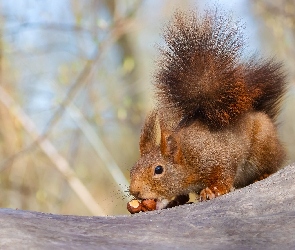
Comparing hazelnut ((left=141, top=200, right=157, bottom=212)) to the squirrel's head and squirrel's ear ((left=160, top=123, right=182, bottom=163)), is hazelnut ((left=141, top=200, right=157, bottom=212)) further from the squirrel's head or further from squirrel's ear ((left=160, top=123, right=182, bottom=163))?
squirrel's ear ((left=160, top=123, right=182, bottom=163))

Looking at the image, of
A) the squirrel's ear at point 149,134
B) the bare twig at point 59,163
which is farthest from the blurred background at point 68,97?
the squirrel's ear at point 149,134

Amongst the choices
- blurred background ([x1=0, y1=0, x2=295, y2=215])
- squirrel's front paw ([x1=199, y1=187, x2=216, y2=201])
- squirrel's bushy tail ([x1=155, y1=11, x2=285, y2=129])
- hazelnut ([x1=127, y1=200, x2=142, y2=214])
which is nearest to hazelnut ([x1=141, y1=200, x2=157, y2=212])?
hazelnut ([x1=127, y1=200, x2=142, y2=214])

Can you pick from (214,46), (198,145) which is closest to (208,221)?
(198,145)

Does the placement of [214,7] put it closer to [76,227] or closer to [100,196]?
[76,227]

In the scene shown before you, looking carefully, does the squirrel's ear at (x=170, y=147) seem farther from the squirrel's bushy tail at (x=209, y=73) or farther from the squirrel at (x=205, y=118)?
the squirrel's bushy tail at (x=209, y=73)

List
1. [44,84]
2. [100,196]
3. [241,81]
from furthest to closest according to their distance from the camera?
[100,196] < [44,84] < [241,81]

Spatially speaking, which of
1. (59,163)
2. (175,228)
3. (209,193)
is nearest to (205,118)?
(209,193)
